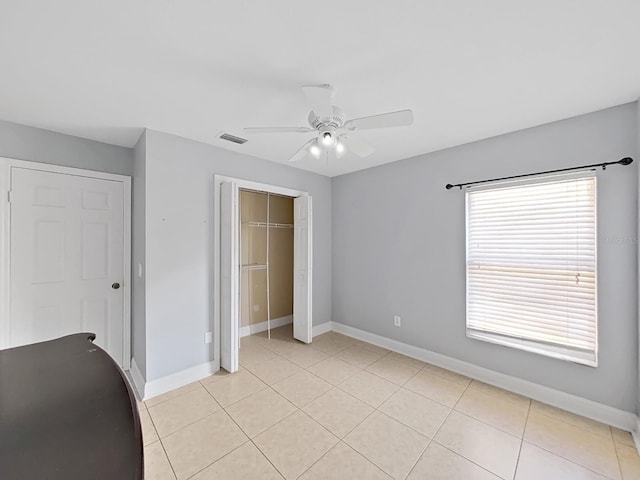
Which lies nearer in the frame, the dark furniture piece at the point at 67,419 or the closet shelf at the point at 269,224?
the dark furniture piece at the point at 67,419

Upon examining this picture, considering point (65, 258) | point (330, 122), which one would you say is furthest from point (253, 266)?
point (330, 122)

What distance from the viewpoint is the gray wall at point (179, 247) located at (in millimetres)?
2430

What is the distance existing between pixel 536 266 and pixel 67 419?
3.13 m

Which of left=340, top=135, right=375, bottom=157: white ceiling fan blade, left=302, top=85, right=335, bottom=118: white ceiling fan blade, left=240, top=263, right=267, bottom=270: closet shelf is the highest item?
left=302, top=85, right=335, bottom=118: white ceiling fan blade

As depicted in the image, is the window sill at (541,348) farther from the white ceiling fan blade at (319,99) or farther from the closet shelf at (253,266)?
the closet shelf at (253,266)

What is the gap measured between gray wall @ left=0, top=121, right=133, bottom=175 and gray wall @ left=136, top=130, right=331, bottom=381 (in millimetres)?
748

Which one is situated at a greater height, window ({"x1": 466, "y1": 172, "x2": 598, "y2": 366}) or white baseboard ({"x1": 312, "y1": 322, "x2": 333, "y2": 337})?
window ({"x1": 466, "y1": 172, "x2": 598, "y2": 366})

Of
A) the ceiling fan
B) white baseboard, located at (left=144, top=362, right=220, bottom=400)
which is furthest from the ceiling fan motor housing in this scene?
white baseboard, located at (left=144, top=362, right=220, bottom=400)

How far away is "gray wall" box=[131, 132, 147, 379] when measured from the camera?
8.00 ft

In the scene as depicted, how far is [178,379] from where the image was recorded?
2.55 metres

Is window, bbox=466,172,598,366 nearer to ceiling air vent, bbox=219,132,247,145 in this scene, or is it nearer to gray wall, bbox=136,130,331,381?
ceiling air vent, bbox=219,132,247,145

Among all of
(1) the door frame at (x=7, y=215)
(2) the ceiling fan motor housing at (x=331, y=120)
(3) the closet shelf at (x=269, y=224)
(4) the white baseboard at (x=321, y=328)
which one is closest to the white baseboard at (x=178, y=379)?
(1) the door frame at (x=7, y=215)

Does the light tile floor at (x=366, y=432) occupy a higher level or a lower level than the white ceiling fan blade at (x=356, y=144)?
lower

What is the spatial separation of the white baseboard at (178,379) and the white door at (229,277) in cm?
16
